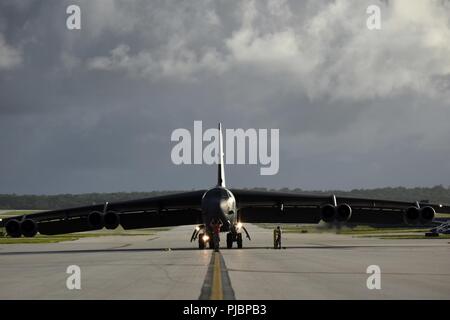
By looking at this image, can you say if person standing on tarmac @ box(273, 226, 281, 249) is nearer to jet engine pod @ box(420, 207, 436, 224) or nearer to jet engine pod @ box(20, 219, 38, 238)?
jet engine pod @ box(420, 207, 436, 224)

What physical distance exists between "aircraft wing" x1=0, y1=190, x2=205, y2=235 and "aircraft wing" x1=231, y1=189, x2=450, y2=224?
3481mm

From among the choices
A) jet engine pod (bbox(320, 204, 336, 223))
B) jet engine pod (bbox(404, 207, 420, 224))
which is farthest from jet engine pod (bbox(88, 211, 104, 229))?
jet engine pod (bbox(404, 207, 420, 224))

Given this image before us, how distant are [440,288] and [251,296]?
15.3 ft

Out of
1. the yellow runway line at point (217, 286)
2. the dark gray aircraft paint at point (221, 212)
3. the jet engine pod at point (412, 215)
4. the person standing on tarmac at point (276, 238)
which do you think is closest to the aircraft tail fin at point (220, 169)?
the dark gray aircraft paint at point (221, 212)

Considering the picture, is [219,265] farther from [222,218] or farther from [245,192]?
[245,192]

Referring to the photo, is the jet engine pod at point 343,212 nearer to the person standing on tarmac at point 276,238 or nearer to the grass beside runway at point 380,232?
the person standing on tarmac at point 276,238

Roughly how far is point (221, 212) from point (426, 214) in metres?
14.1

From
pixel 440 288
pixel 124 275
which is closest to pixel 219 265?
pixel 124 275
